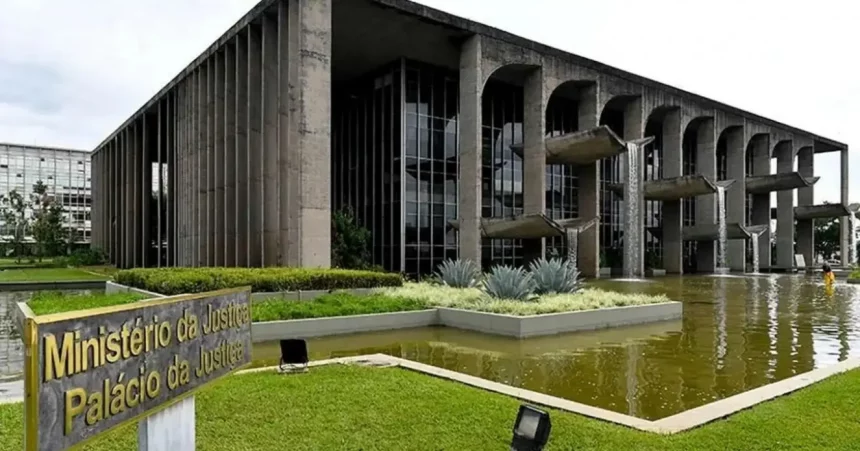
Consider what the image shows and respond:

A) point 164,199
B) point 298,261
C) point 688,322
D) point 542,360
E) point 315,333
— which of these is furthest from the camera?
point 164,199

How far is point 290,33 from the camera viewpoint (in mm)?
24594

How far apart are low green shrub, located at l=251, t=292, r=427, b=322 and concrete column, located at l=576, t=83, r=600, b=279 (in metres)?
21.4

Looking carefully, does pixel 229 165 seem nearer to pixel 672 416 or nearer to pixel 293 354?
pixel 293 354

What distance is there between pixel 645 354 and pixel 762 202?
4585 cm

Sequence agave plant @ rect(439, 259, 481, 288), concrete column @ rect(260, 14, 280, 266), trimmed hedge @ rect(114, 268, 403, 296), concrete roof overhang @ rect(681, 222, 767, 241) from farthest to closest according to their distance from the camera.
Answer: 1. concrete roof overhang @ rect(681, 222, 767, 241)
2. concrete column @ rect(260, 14, 280, 266)
3. agave plant @ rect(439, 259, 481, 288)
4. trimmed hedge @ rect(114, 268, 403, 296)

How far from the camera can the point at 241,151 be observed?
29.3 metres

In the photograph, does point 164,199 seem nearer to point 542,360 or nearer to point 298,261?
point 298,261

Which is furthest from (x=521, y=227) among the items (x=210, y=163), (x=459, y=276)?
(x=210, y=163)

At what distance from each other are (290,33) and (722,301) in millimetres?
18285

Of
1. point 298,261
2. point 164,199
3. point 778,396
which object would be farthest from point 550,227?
point 164,199

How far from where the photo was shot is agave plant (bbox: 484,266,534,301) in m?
15.5

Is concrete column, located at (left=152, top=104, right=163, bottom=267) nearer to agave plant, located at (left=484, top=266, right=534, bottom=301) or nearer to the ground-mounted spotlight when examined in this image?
agave plant, located at (left=484, top=266, right=534, bottom=301)

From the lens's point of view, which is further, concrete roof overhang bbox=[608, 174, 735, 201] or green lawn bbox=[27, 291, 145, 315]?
concrete roof overhang bbox=[608, 174, 735, 201]

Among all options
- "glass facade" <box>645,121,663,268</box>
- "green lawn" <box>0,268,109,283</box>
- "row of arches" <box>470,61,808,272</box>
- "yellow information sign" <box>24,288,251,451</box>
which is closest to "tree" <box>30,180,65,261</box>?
"green lawn" <box>0,268,109,283</box>
